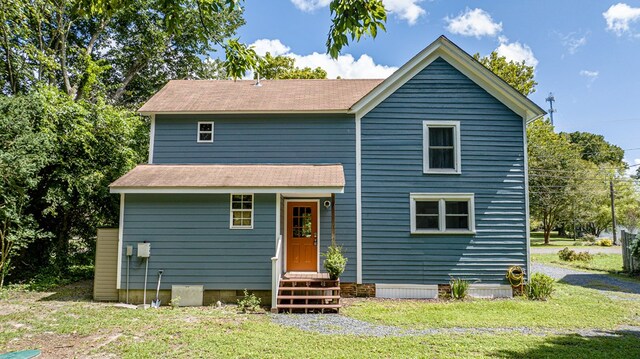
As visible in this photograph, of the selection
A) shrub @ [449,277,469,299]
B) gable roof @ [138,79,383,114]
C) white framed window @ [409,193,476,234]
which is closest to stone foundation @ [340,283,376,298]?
white framed window @ [409,193,476,234]

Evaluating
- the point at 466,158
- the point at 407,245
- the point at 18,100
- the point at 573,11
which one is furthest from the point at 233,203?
the point at 573,11

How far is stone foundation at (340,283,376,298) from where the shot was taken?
1029cm

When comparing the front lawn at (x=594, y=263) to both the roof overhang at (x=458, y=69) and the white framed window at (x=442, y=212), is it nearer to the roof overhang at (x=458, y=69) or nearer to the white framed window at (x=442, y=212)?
the white framed window at (x=442, y=212)

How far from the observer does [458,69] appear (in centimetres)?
1083

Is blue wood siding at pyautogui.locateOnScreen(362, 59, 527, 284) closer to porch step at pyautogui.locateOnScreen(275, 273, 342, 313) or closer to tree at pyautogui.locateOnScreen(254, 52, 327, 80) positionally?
porch step at pyautogui.locateOnScreen(275, 273, 342, 313)

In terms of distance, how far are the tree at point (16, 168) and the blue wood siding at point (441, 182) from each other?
10.0 metres

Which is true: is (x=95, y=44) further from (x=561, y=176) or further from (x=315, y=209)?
(x=561, y=176)

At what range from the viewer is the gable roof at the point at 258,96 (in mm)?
11125

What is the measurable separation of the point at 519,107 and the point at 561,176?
24587 millimetres

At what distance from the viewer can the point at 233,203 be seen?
32.2ft

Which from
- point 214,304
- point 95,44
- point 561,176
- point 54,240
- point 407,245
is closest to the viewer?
point 214,304

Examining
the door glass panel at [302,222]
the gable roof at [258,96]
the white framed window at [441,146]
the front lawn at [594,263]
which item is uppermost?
the gable roof at [258,96]

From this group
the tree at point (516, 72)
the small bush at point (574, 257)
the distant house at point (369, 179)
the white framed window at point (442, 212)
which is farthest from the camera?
the tree at point (516, 72)

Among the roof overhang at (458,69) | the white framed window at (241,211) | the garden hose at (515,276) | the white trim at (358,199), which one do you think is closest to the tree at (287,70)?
the roof overhang at (458,69)
